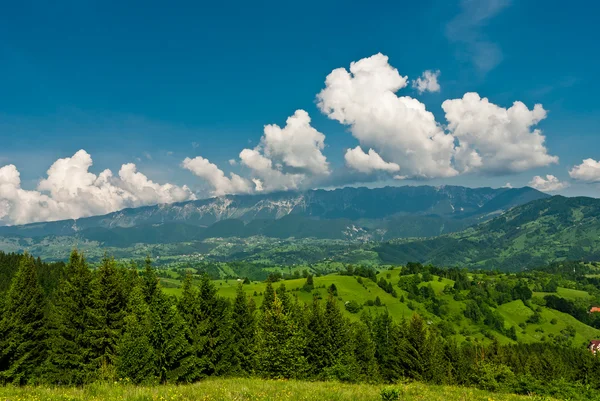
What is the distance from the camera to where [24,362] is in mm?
40562

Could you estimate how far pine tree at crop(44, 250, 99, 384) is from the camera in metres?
36.1

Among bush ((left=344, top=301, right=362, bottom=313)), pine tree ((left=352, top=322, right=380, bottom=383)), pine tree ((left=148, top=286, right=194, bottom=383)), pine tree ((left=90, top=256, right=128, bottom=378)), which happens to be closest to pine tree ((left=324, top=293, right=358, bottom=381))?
pine tree ((left=352, top=322, right=380, bottom=383))

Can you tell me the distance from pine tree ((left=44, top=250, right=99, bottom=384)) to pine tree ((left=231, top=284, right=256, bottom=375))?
946 inches

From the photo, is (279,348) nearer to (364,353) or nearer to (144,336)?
(144,336)

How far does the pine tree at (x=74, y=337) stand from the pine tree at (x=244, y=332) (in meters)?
24.0

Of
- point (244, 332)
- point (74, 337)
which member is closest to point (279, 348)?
point (244, 332)

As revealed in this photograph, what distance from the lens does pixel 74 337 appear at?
122 feet

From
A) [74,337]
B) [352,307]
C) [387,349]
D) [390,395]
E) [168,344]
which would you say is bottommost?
[352,307]

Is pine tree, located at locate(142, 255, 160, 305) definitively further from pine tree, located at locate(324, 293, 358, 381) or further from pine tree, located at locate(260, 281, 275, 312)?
pine tree, located at locate(324, 293, 358, 381)

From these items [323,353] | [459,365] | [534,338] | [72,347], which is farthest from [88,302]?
[534,338]

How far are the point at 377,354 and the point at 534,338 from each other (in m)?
154

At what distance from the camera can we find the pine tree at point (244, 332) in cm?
5812

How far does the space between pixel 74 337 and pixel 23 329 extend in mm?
8887

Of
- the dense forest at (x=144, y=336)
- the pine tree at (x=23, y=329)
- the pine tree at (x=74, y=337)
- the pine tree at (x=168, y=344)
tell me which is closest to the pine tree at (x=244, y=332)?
the dense forest at (x=144, y=336)
